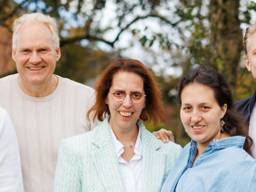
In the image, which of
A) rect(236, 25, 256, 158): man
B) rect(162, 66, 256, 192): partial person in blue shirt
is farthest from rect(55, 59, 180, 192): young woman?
rect(236, 25, 256, 158): man

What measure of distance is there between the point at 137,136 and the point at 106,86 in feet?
1.30

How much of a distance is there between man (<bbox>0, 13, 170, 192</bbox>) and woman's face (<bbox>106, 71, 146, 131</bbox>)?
0.40m

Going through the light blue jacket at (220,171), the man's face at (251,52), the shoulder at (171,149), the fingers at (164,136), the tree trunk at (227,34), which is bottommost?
the light blue jacket at (220,171)

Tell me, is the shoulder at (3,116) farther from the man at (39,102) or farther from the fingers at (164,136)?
the fingers at (164,136)

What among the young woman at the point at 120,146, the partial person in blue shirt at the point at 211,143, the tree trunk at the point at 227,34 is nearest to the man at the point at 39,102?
the young woman at the point at 120,146

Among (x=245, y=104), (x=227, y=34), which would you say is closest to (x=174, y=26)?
(x=227, y=34)

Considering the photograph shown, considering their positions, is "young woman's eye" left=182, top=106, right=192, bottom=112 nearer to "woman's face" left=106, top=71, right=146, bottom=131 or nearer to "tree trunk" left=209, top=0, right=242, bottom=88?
"woman's face" left=106, top=71, right=146, bottom=131

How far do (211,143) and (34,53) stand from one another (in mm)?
1404

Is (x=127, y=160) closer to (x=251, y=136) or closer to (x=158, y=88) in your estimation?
(x=158, y=88)

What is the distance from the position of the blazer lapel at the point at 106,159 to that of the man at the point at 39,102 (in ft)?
1.39

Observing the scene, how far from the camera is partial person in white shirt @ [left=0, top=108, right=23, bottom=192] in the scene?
431 cm

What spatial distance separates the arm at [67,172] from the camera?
4277 mm

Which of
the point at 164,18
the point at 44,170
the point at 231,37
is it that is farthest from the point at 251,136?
the point at 164,18

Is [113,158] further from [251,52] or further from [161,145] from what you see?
[251,52]
